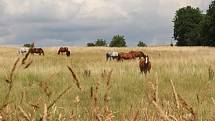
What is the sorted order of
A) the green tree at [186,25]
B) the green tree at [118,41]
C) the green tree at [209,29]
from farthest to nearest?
the green tree at [118,41]
the green tree at [186,25]
the green tree at [209,29]

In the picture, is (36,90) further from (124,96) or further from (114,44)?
(114,44)

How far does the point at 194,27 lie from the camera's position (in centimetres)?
10344

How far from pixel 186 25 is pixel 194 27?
233cm

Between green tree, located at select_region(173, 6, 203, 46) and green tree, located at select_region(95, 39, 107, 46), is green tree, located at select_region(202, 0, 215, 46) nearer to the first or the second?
green tree, located at select_region(173, 6, 203, 46)

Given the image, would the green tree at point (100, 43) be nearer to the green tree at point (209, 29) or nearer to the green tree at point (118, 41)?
the green tree at point (118, 41)

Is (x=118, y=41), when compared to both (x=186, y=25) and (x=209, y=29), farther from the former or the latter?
(x=209, y=29)

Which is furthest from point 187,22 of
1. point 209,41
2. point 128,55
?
point 128,55

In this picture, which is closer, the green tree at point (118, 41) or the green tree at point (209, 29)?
the green tree at point (209, 29)

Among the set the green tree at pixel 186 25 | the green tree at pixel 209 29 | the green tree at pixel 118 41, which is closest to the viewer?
the green tree at pixel 209 29

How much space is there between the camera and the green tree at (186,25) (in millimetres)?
98312

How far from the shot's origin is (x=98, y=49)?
205 feet

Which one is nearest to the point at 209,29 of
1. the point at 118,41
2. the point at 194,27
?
the point at 194,27

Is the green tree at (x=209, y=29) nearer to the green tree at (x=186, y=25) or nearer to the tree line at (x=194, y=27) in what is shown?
the tree line at (x=194, y=27)

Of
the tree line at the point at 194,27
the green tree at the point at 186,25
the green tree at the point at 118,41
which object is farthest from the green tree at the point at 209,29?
the green tree at the point at 118,41
